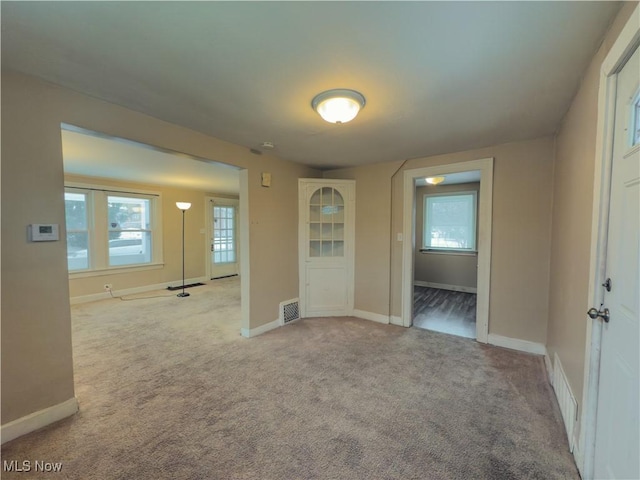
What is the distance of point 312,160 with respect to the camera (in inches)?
148

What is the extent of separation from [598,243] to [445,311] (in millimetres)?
3308

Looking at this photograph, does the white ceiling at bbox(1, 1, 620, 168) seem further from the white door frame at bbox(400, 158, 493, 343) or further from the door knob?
the door knob

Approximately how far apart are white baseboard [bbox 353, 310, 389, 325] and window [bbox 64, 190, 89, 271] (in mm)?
4846

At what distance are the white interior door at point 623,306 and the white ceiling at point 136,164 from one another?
3.01 m

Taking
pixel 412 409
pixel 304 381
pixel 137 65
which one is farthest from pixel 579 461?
pixel 137 65

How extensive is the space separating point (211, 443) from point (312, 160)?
3185 millimetres

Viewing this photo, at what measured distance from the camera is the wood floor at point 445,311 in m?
3.60

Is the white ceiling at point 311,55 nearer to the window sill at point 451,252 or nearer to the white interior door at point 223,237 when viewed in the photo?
the window sill at point 451,252

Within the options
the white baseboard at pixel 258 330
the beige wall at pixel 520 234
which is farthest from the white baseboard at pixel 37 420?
the beige wall at pixel 520 234

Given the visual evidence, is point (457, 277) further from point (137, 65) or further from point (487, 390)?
point (137, 65)

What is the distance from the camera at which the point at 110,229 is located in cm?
523

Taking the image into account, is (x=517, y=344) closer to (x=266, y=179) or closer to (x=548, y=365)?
(x=548, y=365)

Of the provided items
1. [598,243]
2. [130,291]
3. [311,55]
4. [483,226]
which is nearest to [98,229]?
[130,291]

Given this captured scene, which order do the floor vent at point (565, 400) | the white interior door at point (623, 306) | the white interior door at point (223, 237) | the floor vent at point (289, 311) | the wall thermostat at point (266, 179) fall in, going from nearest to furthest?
the white interior door at point (623, 306), the floor vent at point (565, 400), the wall thermostat at point (266, 179), the floor vent at point (289, 311), the white interior door at point (223, 237)
